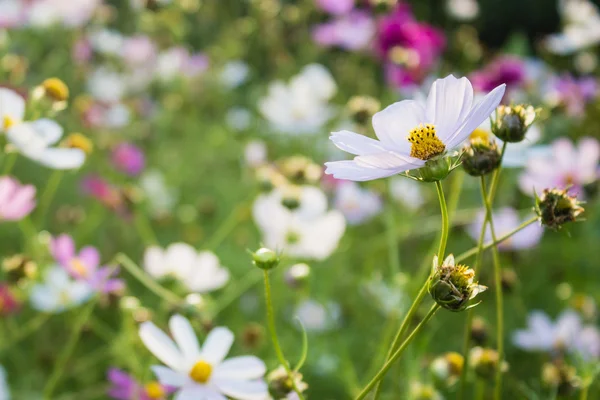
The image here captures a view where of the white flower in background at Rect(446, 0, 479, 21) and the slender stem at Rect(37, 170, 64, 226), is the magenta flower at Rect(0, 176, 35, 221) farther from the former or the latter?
the white flower in background at Rect(446, 0, 479, 21)

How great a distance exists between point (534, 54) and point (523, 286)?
6.43 ft

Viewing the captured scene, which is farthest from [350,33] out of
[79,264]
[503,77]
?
[79,264]

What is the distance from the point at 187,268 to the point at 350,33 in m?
0.94

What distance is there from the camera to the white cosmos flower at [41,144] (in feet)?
1.96

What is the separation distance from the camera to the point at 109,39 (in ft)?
6.22

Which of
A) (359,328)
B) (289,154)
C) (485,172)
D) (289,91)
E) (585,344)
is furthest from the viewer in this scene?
(289,154)

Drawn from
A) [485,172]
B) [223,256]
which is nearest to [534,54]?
[223,256]

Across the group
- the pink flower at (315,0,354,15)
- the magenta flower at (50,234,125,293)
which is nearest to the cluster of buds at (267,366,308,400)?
the magenta flower at (50,234,125,293)

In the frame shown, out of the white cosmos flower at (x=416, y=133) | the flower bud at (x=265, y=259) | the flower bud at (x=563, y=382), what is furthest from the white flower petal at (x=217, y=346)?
the flower bud at (x=563, y=382)

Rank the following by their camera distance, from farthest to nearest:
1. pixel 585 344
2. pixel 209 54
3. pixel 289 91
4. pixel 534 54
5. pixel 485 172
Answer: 1. pixel 534 54
2. pixel 209 54
3. pixel 289 91
4. pixel 585 344
5. pixel 485 172

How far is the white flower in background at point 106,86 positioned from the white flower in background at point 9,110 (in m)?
1.12

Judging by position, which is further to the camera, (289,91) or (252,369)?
(289,91)

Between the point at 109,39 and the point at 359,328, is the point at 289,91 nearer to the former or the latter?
the point at 359,328

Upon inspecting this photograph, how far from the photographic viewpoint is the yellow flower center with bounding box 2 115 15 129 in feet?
2.06
